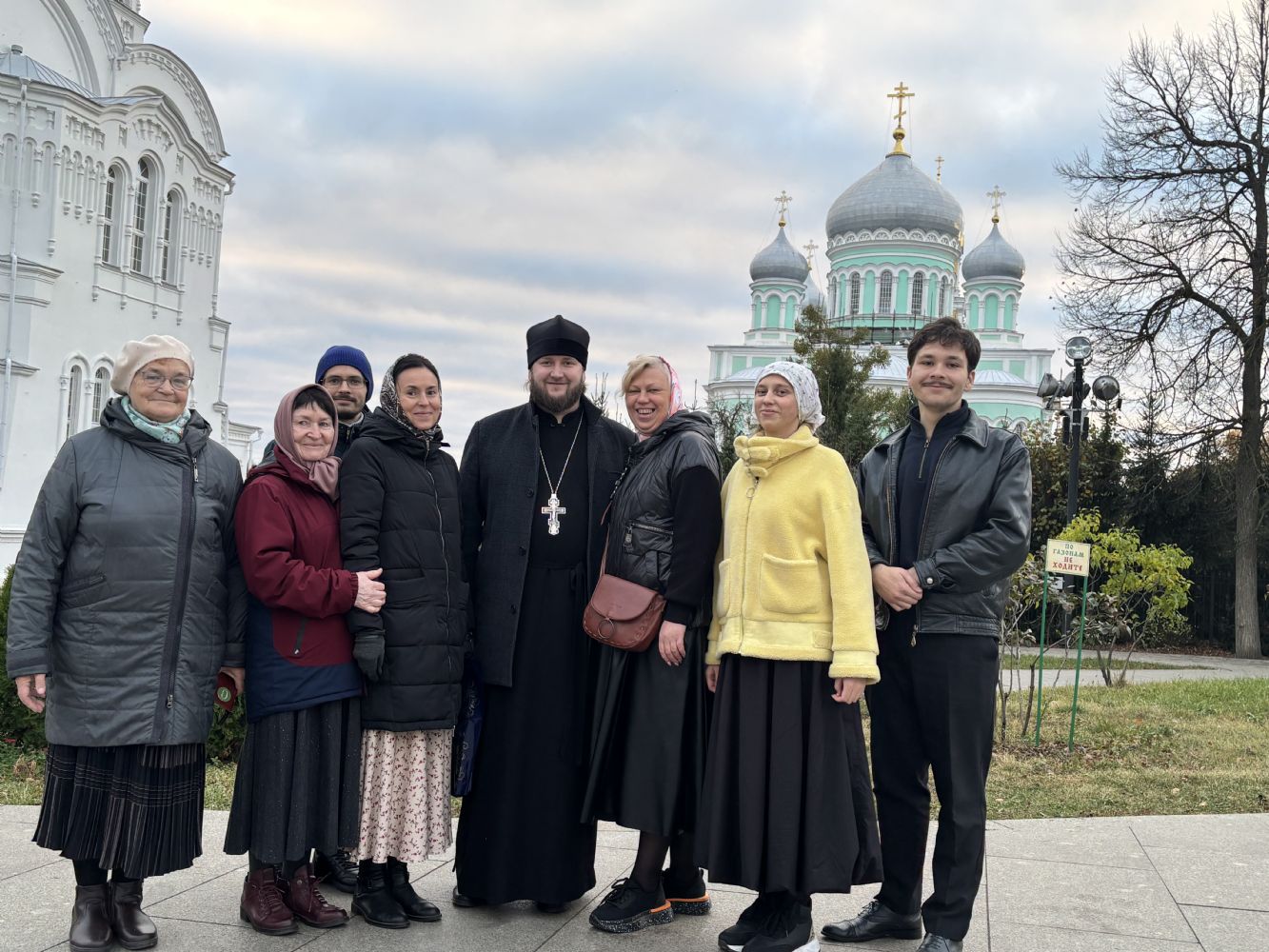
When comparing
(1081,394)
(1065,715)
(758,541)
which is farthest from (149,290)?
(758,541)

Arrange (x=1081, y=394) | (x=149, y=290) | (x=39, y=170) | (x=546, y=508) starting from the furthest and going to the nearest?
(x=149, y=290) → (x=39, y=170) → (x=1081, y=394) → (x=546, y=508)

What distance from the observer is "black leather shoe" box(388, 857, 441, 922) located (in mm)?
4039

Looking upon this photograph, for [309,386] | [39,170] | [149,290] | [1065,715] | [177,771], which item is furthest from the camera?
[149,290]

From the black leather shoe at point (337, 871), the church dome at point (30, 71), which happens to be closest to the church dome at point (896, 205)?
the church dome at point (30, 71)

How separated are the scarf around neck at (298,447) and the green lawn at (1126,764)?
2735 millimetres

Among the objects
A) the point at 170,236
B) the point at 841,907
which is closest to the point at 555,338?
the point at 841,907

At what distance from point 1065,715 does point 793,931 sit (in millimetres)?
6463

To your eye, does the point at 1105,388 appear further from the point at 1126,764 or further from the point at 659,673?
the point at 659,673

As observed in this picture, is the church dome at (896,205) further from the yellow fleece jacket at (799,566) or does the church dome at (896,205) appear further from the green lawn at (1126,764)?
the yellow fleece jacket at (799,566)

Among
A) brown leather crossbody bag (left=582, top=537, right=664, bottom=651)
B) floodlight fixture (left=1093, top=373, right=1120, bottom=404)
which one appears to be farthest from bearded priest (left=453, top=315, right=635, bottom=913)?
floodlight fixture (left=1093, top=373, right=1120, bottom=404)

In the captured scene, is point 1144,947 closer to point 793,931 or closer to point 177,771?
point 793,931

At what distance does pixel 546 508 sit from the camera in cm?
429

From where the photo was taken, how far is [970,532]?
152 inches

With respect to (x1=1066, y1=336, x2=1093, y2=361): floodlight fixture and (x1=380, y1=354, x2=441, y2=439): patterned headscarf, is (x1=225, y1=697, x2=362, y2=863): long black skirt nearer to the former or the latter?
(x1=380, y1=354, x2=441, y2=439): patterned headscarf
